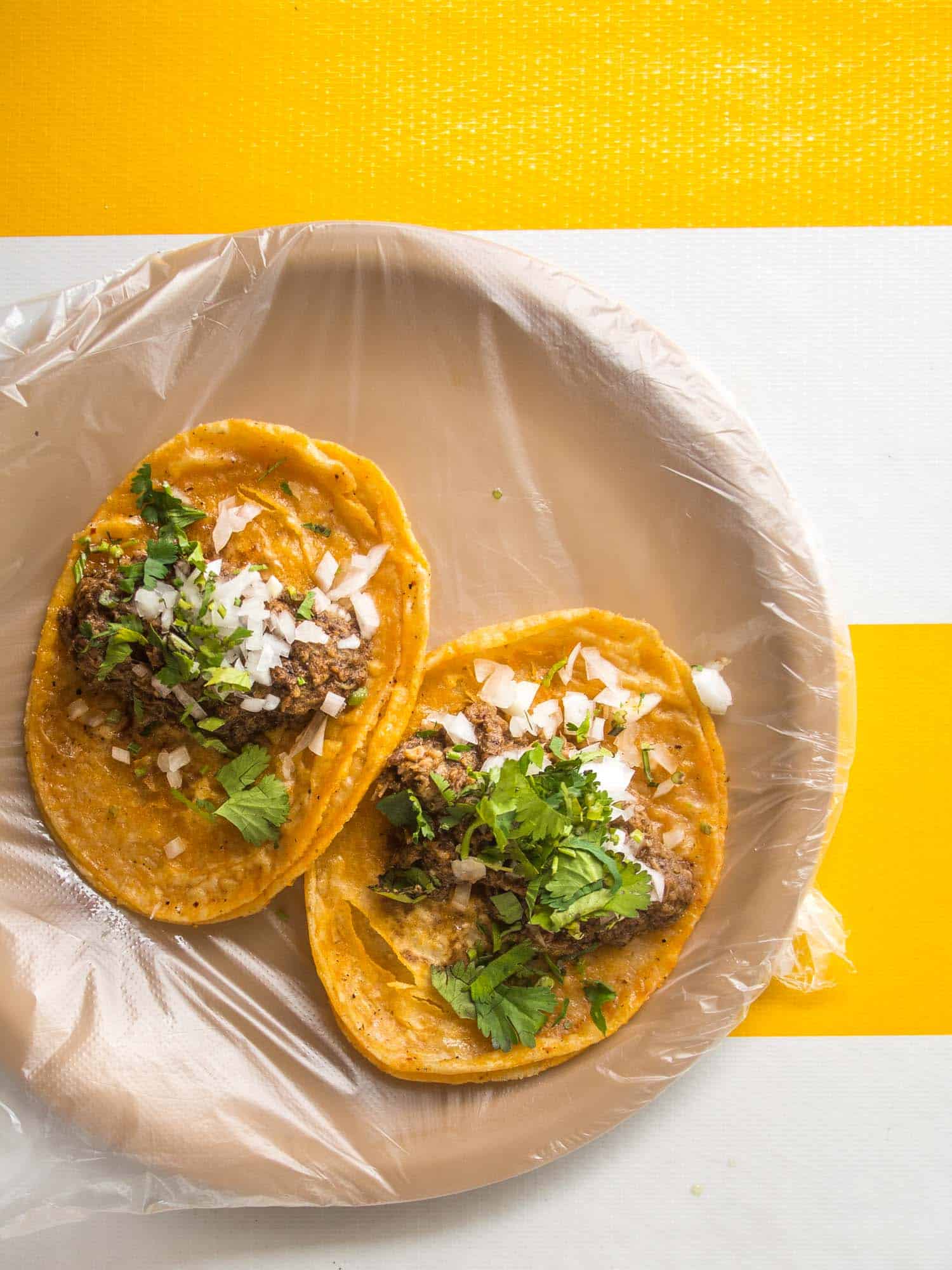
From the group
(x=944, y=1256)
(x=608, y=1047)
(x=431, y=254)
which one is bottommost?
(x=944, y=1256)

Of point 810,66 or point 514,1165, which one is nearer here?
point 514,1165

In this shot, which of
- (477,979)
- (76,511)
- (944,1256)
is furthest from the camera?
(944,1256)

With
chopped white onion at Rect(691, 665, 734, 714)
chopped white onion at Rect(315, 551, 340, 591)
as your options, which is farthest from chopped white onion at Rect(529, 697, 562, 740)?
chopped white onion at Rect(315, 551, 340, 591)

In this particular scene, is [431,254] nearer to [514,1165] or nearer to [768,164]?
[768,164]

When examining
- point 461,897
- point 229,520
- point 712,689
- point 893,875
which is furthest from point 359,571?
point 893,875

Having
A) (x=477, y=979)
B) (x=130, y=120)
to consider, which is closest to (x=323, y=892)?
(x=477, y=979)

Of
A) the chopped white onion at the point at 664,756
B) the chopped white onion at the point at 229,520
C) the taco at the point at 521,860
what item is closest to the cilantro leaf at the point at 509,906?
the taco at the point at 521,860

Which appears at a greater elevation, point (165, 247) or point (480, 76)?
point (480, 76)
